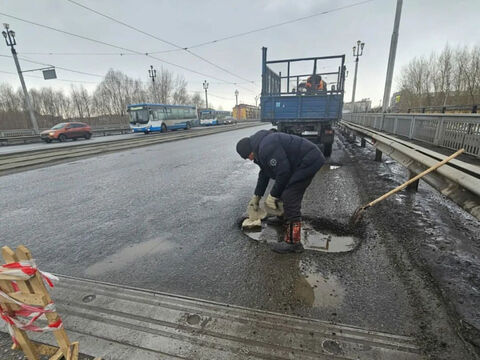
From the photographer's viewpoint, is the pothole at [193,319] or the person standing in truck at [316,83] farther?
the person standing in truck at [316,83]

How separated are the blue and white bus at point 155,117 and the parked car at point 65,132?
12.8ft

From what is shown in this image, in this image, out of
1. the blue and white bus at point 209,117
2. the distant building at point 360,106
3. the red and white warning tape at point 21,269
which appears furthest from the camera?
the blue and white bus at point 209,117

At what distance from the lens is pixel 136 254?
266 cm

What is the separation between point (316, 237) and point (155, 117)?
22539mm

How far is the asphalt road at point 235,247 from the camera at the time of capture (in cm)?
183

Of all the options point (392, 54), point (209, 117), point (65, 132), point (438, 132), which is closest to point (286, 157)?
point (438, 132)

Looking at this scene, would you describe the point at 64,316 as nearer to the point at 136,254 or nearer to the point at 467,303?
the point at 136,254

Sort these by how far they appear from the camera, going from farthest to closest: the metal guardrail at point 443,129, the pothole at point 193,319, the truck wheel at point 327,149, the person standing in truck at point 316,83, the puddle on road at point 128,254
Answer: the person standing in truck at point 316,83, the truck wheel at point 327,149, the metal guardrail at point 443,129, the puddle on road at point 128,254, the pothole at point 193,319

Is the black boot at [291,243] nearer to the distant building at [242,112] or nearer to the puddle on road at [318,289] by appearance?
the puddle on road at [318,289]

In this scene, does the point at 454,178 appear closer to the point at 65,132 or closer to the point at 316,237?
the point at 316,237

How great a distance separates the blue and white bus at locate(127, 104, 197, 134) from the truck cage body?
54.5 ft

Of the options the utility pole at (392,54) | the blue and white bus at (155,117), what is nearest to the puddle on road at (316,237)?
the utility pole at (392,54)

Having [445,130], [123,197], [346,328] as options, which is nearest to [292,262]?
[346,328]

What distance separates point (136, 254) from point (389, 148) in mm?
5141
